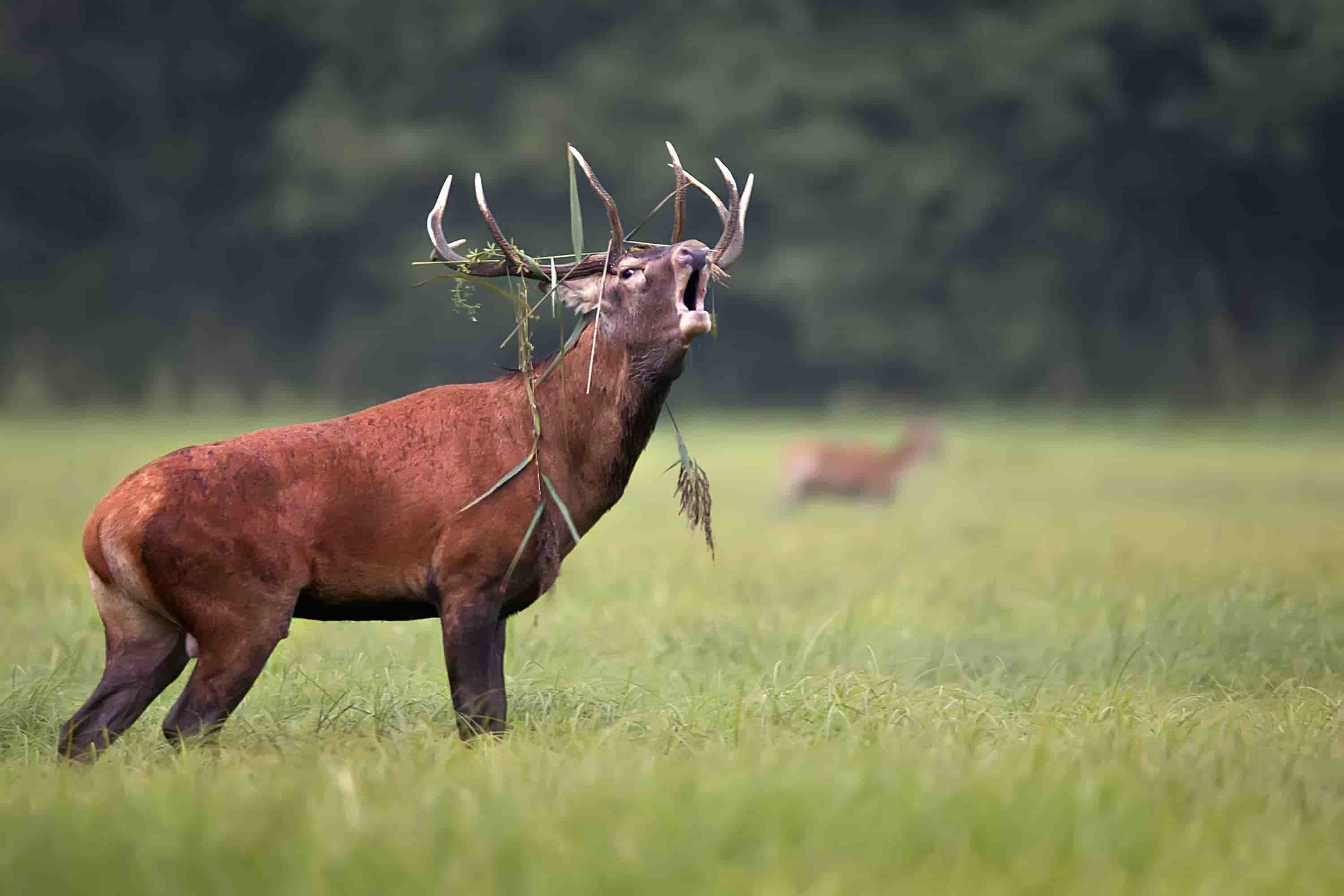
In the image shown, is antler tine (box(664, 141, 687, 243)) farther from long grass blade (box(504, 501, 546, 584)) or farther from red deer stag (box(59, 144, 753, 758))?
long grass blade (box(504, 501, 546, 584))

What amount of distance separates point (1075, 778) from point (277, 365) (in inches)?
937

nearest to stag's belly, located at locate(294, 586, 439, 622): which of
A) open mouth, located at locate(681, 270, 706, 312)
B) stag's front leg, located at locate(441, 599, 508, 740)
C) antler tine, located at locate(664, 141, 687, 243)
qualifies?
stag's front leg, located at locate(441, 599, 508, 740)

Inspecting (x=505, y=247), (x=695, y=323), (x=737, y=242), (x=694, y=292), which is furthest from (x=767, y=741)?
(x=505, y=247)

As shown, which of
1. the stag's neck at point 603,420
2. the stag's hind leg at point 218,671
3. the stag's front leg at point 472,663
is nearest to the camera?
the stag's hind leg at point 218,671

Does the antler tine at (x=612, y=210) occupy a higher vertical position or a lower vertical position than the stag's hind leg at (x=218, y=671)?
higher

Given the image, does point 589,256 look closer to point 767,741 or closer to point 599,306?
point 599,306

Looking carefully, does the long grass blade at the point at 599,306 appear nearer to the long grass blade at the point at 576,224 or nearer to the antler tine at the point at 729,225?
the long grass blade at the point at 576,224

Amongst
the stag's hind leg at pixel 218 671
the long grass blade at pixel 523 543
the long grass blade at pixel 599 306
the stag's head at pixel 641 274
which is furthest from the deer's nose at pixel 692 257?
the stag's hind leg at pixel 218 671

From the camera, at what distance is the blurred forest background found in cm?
2572

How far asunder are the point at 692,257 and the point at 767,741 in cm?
140

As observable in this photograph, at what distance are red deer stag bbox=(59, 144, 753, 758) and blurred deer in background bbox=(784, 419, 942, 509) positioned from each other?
9.33 meters

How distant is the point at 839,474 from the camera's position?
14375 mm

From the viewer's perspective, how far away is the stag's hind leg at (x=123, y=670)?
4.55 metres

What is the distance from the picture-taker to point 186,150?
26.9 m
